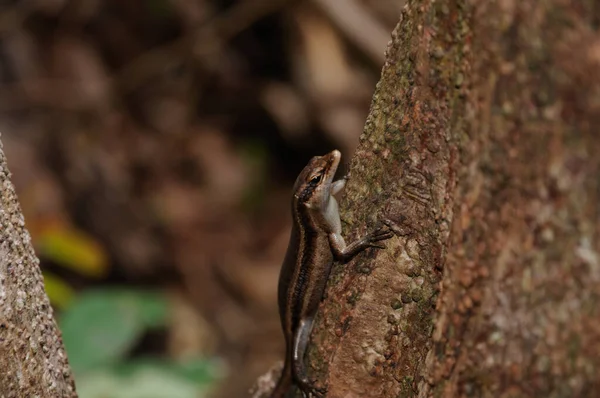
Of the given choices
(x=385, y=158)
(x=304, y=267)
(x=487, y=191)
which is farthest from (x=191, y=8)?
(x=487, y=191)

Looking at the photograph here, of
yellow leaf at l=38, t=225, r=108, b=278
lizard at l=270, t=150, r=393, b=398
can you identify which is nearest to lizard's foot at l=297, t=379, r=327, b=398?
lizard at l=270, t=150, r=393, b=398

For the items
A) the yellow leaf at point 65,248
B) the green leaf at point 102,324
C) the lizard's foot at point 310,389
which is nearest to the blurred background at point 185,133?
the yellow leaf at point 65,248

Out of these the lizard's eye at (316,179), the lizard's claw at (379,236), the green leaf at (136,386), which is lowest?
the lizard's claw at (379,236)

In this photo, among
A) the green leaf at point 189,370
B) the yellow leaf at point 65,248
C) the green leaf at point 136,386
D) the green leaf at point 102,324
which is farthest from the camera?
the yellow leaf at point 65,248

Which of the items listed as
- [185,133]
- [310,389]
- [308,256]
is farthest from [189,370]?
[185,133]

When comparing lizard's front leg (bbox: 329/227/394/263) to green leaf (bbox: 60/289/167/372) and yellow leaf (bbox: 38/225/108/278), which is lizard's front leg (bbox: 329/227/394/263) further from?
yellow leaf (bbox: 38/225/108/278)

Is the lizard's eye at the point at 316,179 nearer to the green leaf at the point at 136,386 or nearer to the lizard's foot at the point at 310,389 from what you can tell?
the lizard's foot at the point at 310,389
